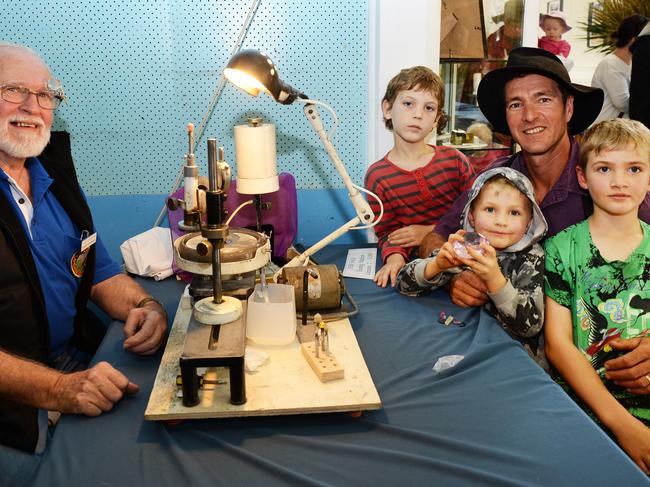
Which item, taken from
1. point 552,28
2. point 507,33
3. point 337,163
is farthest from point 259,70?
point 552,28

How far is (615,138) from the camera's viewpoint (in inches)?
73.6

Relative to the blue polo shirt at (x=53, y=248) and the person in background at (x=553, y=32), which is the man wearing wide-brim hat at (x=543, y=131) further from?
the person in background at (x=553, y=32)

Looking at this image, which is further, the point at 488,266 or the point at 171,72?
the point at 171,72

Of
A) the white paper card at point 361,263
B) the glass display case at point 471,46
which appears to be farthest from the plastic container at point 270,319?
the glass display case at point 471,46

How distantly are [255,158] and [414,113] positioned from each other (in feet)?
2.90

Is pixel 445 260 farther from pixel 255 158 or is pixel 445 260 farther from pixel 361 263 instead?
pixel 255 158

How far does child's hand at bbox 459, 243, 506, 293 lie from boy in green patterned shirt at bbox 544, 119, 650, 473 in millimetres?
183

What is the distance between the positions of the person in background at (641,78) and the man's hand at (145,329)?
3147 mm

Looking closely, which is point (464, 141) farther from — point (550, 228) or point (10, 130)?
point (10, 130)

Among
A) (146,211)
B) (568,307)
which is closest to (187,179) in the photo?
(568,307)

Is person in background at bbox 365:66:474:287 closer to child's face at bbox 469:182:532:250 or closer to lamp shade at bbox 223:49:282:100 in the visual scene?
child's face at bbox 469:182:532:250

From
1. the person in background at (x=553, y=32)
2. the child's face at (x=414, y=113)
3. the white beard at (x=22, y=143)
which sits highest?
the person in background at (x=553, y=32)

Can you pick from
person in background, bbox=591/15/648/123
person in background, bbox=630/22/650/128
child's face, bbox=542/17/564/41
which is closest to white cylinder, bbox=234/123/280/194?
person in background, bbox=630/22/650/128

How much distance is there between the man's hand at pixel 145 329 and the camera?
5.48 ft
